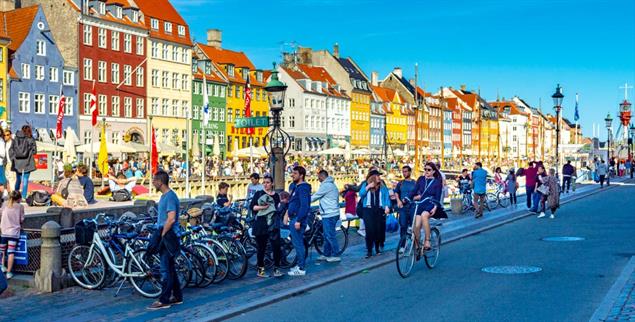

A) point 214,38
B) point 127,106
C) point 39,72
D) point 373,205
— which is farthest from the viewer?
point 214,38

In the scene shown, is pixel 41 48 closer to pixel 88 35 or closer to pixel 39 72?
pixel 39 72

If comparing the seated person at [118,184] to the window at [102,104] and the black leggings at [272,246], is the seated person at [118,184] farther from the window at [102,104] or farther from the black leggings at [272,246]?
the window at [102,104]

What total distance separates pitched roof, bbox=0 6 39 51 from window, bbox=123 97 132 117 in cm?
1187

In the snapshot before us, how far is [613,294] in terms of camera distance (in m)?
11.1

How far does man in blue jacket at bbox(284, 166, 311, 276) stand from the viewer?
13992 mm

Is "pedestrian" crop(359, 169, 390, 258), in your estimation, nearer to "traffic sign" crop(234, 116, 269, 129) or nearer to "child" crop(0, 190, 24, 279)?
"traffic sign" crop(234, 116, 269, 129)

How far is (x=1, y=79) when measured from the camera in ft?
189

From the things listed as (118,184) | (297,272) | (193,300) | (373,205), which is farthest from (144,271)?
(118,184)

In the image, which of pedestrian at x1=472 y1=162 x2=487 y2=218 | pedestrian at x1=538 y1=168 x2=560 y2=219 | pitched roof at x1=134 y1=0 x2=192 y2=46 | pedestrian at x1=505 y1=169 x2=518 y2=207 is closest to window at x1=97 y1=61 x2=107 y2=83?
pitched roof at x1=134 y1=0 x2=192 y2=46

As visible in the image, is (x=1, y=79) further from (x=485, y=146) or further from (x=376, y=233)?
(x=485, y=146)

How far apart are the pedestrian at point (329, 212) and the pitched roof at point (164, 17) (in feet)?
203

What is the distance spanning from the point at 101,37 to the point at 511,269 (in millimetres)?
59225

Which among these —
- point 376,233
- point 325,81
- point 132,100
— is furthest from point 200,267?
point 325,81

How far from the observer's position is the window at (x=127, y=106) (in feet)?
234
